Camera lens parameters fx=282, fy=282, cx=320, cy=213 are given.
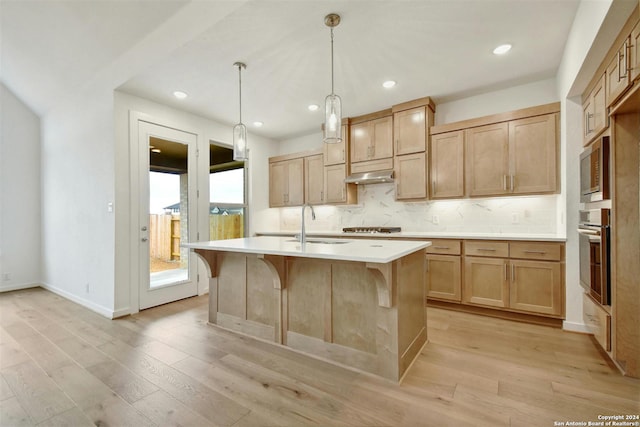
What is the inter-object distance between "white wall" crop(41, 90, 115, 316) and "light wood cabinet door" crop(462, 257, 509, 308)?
13.4 ft

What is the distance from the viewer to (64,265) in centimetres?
414

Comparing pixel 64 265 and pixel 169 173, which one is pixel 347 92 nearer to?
pixel 169 173

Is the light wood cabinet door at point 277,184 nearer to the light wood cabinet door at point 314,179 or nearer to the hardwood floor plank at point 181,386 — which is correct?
the light wood cabinet door at point 314,179

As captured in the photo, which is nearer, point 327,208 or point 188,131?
point 188,131

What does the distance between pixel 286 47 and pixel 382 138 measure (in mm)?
1990

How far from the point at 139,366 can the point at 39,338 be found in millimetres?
1398

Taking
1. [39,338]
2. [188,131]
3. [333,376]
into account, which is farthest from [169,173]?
[333,376]

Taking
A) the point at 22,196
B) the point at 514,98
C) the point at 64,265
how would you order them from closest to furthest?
the point at 514,98
the point at 64,265
the point at 22,196

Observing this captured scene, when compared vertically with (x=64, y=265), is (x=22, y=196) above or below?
above

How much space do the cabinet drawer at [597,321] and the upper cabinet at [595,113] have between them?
53.4 inches

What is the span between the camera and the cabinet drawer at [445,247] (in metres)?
3.28

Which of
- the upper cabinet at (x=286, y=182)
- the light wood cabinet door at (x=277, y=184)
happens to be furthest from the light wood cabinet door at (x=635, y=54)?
the light wood cabinet door at (x=277, y=184)

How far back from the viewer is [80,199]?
3.78 metres

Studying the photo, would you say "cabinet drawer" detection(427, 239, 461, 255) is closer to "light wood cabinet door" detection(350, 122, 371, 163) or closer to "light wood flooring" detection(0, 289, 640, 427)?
"light wood flooring" detection(0, 289, 640, 427)
